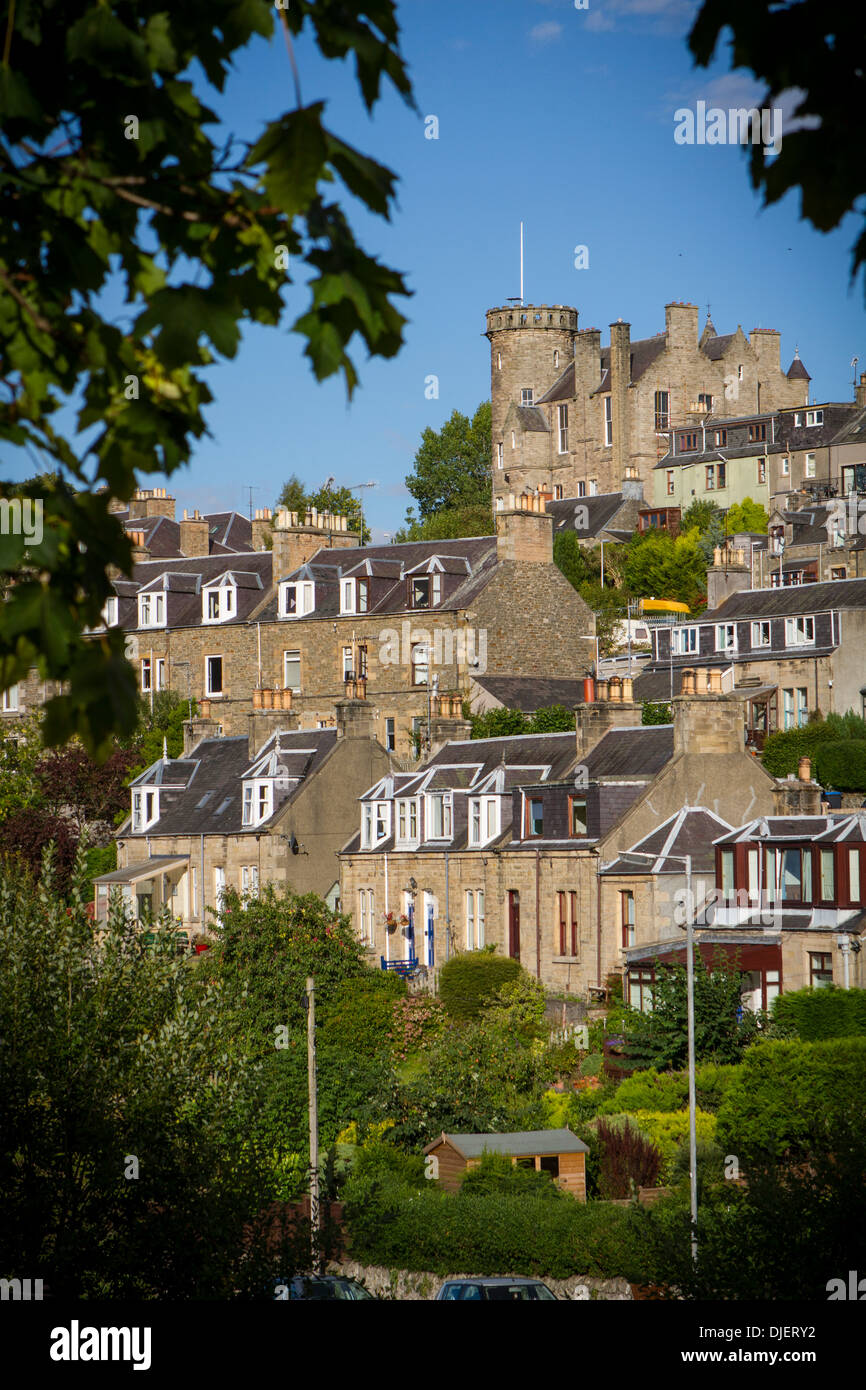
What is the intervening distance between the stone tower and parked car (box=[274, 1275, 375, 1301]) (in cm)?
8065

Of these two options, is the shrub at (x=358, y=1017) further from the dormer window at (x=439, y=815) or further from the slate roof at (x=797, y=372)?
the slate roof at (x=797, y=372)

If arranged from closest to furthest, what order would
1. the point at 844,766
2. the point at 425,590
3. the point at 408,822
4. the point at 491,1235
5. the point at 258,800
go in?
the point at 491,1235 → the point at 408,822 → the point at 844,766 → the point at 258,800 → the point at 425,590

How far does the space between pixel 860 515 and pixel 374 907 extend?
35.2 m

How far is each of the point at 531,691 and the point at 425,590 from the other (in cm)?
602

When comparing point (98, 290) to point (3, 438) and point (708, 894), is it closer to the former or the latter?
point (3, 438)

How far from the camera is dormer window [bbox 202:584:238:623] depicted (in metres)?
70.1

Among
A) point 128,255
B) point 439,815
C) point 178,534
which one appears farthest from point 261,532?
point 128,255

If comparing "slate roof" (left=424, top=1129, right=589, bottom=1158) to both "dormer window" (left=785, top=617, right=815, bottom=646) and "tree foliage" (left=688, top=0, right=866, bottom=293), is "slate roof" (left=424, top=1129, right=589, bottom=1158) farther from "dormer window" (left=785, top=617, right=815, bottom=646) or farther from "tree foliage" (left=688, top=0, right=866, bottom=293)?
"dormer window" (left=785, top=617, right=815, bottom=646)

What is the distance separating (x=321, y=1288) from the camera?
75.4 feet

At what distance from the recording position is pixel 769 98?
17.0ft

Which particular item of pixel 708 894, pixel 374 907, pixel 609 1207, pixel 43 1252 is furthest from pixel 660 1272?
pixel 374 907

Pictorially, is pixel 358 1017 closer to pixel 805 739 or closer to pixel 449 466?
pixel 805 739

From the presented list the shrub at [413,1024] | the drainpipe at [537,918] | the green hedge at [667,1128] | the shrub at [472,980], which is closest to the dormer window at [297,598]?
the drainpipe at [537,918]

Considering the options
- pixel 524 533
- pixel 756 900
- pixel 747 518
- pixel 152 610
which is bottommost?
pixel 756 900
